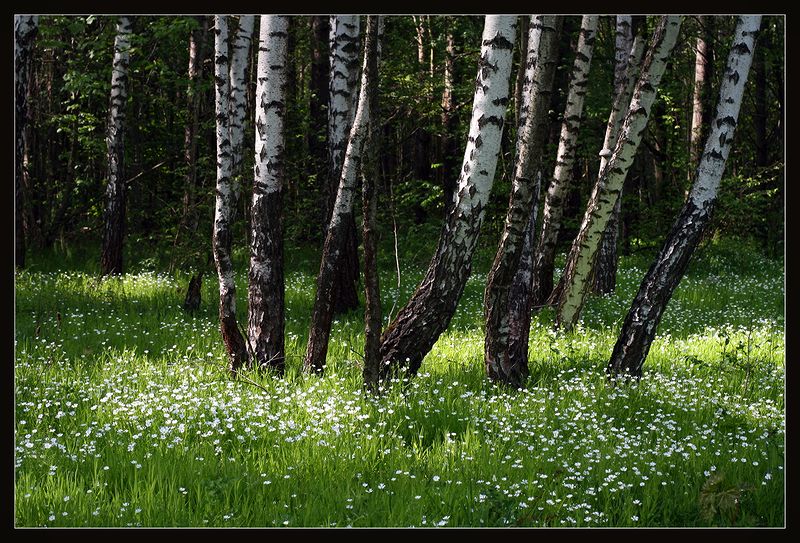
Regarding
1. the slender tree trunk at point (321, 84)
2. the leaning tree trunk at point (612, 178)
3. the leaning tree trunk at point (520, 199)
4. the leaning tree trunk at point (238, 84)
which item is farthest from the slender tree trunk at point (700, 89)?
the leaning tree trunk at point (238, 84)

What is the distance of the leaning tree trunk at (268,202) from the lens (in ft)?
23.5

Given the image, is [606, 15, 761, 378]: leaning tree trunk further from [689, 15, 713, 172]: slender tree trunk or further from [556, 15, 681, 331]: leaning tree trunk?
[689, 15, 713, 172]: slender tree trunk

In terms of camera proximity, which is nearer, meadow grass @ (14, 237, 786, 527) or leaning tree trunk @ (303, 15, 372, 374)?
meadow grass @ (14, 237, 786, 527)

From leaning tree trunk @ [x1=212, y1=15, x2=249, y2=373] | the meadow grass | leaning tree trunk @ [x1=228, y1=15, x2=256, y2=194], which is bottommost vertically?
the meadow grass

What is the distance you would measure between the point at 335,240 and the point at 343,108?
293 cm

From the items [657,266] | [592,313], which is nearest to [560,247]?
[592,313]

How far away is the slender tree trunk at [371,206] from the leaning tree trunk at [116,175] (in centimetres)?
851

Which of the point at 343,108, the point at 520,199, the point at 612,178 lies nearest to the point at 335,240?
the point at 520,199

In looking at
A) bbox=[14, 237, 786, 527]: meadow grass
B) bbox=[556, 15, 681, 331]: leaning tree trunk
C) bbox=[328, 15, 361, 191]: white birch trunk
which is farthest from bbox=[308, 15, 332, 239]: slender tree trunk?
bbox=[14, 237, 786, 527]: meadow grass

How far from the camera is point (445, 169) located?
71.4 feet

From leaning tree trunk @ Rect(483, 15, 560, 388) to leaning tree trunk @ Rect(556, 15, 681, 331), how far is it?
154 centimetres

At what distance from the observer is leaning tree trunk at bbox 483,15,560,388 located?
7.23 meters

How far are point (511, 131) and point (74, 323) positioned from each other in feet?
30.4

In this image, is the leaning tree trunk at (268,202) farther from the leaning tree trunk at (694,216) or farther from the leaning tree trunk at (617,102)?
the leaning tree trunk at (617,102)
